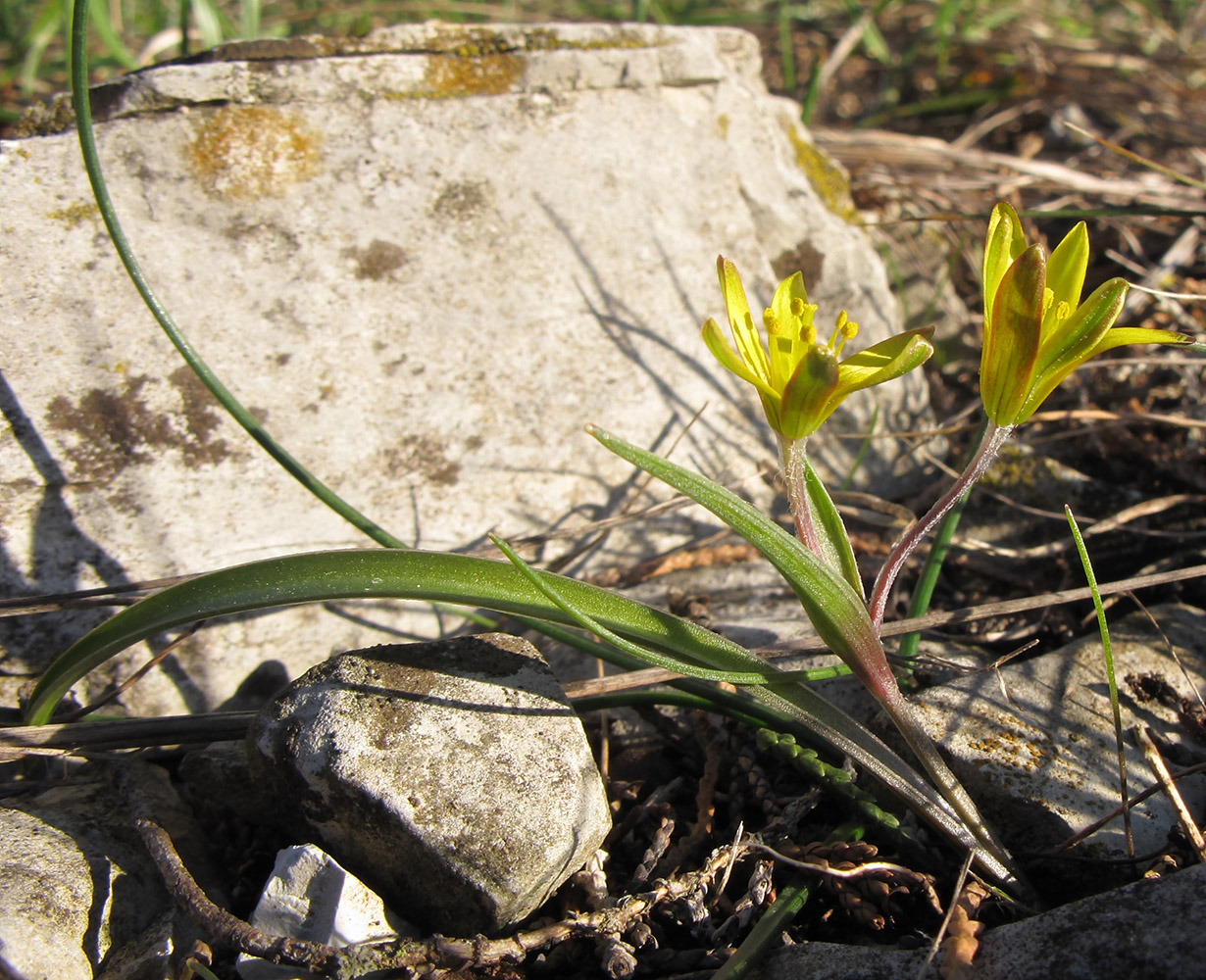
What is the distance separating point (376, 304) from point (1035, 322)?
130 cm

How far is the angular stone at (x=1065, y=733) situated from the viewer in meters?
1.38

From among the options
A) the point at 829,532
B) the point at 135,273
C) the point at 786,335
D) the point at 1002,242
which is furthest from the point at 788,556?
the point at 135,273

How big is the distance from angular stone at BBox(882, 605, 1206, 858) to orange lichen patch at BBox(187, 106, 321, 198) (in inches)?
65.8

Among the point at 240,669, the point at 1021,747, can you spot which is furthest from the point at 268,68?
the point at 1021,747

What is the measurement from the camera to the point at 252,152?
1861 mm

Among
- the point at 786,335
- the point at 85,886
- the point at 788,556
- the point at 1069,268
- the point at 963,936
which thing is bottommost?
the point at 85,886

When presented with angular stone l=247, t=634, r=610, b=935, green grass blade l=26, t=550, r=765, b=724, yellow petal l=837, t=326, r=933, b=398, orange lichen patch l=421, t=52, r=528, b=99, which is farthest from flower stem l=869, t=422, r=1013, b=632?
orange lichen patch l=421, t=52, r=528, b=99

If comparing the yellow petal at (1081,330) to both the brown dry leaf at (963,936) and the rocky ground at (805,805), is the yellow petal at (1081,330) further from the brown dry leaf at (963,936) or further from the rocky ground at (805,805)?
the brown dry leaf at (963,936)

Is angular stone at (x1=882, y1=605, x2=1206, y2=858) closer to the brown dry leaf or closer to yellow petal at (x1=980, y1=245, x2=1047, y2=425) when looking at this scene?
the brown dry leaf

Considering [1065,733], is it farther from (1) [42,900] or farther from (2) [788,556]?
(1) [42,900]

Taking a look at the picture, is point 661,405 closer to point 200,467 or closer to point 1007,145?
point 200,467

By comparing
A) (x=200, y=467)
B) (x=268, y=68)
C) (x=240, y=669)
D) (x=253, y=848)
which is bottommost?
(x=253, y=848)

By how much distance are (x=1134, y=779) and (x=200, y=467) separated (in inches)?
70.9

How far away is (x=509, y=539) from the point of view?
1.91 m
